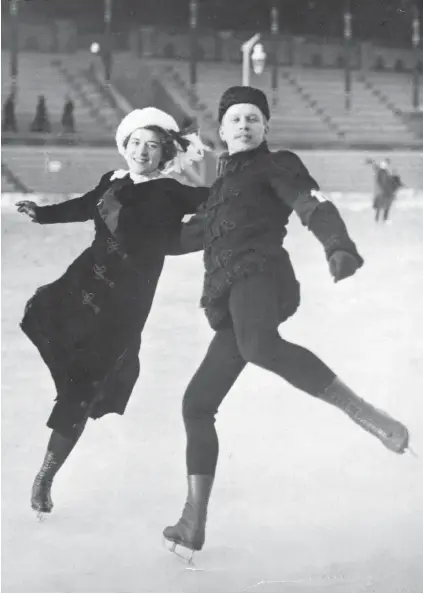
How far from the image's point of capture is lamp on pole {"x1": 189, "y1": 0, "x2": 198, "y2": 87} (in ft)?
9.23

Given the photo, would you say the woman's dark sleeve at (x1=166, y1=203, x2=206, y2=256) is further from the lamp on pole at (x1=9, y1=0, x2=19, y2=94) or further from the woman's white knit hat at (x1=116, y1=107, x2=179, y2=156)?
the lamp on pole at (x1=9, y1=0, x2=19, y2=94)

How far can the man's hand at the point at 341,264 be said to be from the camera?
189 centimetres

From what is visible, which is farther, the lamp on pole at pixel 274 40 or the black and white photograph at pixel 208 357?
the lamp on pole at pixel 274 40

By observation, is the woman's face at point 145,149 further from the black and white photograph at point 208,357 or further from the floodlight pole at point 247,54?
the floodlight pole at point 247,54

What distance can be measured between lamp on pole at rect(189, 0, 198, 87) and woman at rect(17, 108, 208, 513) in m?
0.67

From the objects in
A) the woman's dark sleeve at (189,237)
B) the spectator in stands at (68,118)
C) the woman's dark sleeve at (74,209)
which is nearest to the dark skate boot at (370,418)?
the woman's dark sleeve at (189,237)

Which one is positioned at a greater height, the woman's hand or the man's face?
the man's face

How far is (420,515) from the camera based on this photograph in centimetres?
238

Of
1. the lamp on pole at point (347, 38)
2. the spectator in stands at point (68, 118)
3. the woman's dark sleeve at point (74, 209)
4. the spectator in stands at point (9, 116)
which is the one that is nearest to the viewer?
the woman's dark sleeve at point (74, 209)

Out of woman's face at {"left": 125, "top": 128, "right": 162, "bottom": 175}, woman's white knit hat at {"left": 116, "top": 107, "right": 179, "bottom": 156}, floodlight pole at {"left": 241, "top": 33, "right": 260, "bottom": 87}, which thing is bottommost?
woman's face at {"left": 125, "top": 128, "right": 162, "bottom": 175}

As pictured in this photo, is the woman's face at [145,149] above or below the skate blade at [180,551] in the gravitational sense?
above

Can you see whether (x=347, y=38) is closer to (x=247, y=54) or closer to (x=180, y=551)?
(x=247, y=54)

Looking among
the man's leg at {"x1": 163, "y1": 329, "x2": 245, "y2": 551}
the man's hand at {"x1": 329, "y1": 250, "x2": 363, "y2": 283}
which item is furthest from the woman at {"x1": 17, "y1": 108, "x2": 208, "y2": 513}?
the man's hand at {"x1": 329, "y1": 250, "x2": 363, "y2": 283}

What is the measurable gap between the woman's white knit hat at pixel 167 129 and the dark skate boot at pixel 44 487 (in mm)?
767
